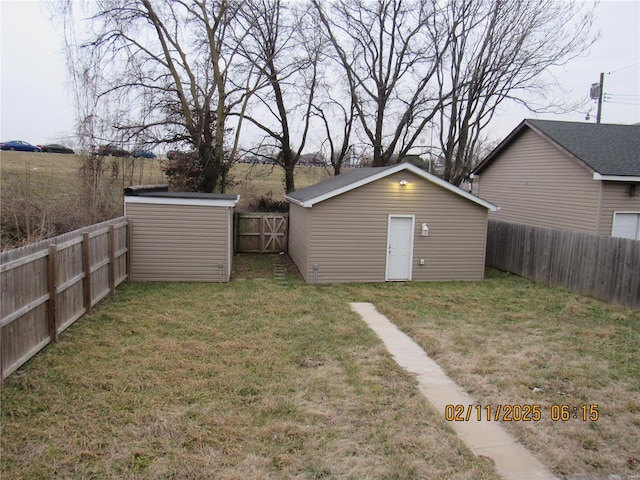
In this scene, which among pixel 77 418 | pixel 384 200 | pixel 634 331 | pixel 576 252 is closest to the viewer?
pixel 77 418

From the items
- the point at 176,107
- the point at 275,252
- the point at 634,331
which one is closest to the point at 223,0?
the point at 176,107

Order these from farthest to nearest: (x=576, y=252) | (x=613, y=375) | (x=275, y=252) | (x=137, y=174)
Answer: (x=137, y=174)
(x=275, y=252)
(x=576, y=252)
(x=613, y=375)

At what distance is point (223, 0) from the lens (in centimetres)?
1872

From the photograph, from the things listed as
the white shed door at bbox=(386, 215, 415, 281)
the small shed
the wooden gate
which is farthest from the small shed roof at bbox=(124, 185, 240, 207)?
the wooden gate

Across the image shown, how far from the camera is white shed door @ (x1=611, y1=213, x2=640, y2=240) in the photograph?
1328cm

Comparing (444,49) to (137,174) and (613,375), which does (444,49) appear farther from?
(613,375)

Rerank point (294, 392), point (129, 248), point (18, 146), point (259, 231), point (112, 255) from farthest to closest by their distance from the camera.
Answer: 1. point (18, 146)
2. point (259, 231)
3. point (129, 248)
4. point (112, 255)
5. point (294, 392)

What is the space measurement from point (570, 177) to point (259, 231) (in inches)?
432

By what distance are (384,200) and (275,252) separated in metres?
6.91

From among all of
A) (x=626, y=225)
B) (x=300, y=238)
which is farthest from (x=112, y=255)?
(x=626, y=225)

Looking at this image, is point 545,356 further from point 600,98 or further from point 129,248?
point 600,98

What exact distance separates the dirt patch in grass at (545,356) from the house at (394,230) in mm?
1120

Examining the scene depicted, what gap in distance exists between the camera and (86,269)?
330 inches

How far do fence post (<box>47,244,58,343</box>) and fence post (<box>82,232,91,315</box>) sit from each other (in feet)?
4.67
